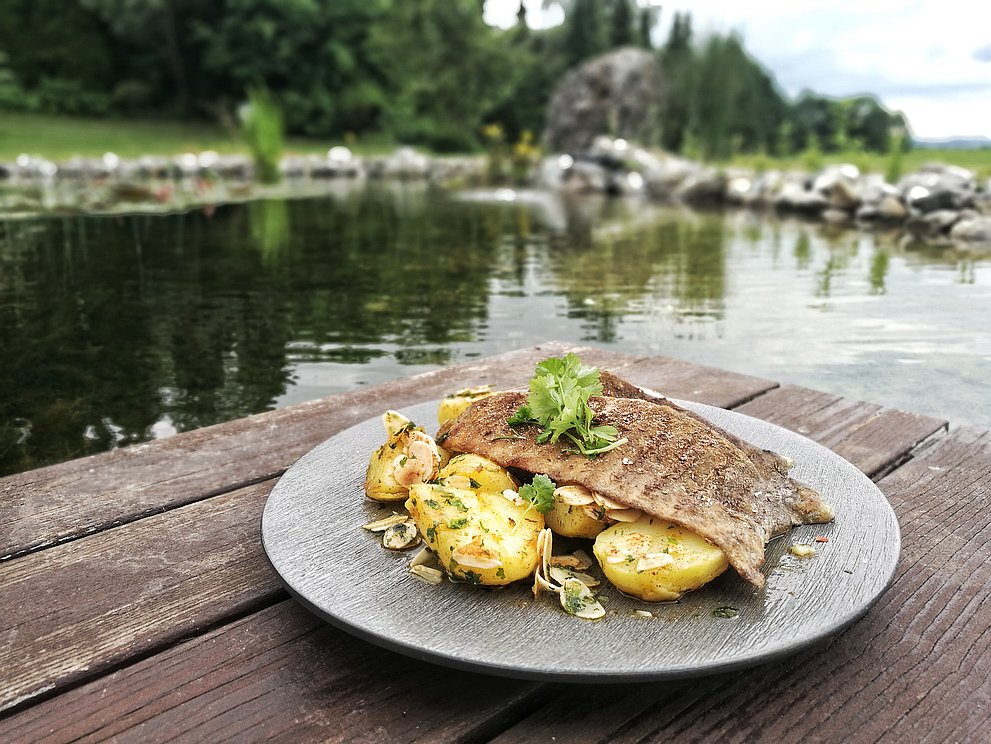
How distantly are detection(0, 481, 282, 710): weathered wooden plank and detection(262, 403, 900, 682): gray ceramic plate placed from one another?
0.53 ft

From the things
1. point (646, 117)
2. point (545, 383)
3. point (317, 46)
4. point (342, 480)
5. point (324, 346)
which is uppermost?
point (317, 46)

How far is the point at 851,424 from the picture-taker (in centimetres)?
238

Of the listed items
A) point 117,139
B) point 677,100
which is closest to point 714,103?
point 677,100

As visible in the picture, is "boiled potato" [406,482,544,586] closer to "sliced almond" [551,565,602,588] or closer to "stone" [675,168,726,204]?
"sliced almond" [551,565,602,588]

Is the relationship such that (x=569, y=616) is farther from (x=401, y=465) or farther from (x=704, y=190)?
(x=704, y=190)

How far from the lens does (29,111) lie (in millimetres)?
33688

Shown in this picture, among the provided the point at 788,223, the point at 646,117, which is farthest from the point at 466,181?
the point at 788,223

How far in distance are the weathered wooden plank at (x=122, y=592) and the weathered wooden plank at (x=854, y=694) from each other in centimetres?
61

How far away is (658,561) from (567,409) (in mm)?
343

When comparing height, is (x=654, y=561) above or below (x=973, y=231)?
below

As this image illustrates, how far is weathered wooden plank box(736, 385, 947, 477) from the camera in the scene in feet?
7.05

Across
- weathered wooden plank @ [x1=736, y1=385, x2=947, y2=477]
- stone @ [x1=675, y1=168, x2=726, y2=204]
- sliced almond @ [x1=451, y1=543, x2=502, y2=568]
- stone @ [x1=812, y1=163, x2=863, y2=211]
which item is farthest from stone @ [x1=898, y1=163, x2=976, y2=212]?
sliced almond @ [x1=451, y1=543, x2=502, y2=568]

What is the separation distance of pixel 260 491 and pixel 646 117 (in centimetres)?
2879

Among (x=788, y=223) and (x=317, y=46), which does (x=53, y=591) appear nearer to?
(x=788, y=223)
